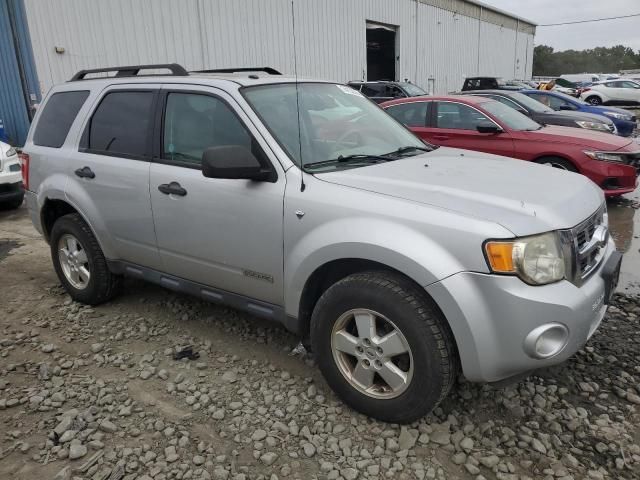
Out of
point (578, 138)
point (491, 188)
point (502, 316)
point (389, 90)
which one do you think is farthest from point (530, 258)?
point (389, 90)

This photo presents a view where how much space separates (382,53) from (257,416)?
2726 cm

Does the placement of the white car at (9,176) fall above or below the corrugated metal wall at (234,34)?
below

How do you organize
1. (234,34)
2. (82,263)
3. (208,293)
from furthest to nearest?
(234,34), (82,263), (208,293)

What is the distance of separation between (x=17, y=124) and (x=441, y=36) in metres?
23.3

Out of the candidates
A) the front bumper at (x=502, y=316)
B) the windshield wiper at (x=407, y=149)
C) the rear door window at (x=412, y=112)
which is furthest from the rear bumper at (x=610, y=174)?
the front bumper at (x=502, y=316)

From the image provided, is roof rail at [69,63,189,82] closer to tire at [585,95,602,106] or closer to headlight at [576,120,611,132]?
headlight at [576,120,611,132]

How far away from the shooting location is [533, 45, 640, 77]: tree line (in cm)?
7406

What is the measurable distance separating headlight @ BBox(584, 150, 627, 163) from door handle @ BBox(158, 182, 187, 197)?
5.78 m

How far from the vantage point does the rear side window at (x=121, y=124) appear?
12.1ft

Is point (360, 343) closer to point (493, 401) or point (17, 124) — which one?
point (493, 401)

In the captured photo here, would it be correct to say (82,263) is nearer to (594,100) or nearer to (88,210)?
(88,210)

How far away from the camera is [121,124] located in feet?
12.6

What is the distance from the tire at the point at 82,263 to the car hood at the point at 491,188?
223 cm

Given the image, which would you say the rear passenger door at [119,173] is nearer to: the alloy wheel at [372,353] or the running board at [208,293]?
the running board at [208,293]
